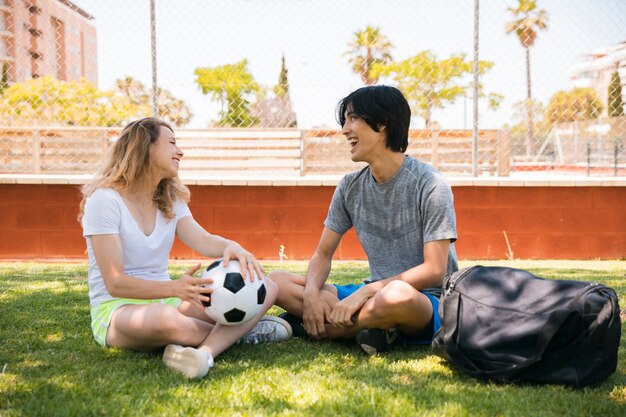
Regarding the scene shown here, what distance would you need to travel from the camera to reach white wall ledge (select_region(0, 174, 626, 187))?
7.34 meters

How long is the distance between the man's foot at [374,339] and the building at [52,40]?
5.32 meters

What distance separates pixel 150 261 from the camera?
3018 mm

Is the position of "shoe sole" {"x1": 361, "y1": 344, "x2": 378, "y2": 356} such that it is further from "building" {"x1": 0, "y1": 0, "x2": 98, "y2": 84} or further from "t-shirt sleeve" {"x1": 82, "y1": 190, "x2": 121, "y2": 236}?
"building" {"x1": 0, "y1": 0, "x2": 98, "y2": 84}

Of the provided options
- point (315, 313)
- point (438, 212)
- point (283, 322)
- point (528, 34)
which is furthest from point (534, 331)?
point (528, 34)

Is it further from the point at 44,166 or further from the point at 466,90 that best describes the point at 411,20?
the point at 44,166

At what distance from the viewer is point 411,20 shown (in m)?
7.27

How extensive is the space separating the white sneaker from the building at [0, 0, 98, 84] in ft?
17.1

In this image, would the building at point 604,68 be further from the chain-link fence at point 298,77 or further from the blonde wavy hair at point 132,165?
the blonde wavy hair at point 132,165

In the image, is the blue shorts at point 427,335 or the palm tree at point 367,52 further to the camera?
the palm tree at point 367,52

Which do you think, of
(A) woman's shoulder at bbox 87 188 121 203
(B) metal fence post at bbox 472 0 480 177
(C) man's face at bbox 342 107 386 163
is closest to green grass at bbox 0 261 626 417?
(A) woman's shoulder at bbox 87 188 121 203

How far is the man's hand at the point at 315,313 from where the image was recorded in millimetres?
3055

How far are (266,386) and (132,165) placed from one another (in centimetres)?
124

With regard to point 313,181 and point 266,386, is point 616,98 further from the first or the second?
point 266,386

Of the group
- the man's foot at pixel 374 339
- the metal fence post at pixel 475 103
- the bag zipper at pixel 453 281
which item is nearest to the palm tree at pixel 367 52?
the metal fence post at pixel 475 103
